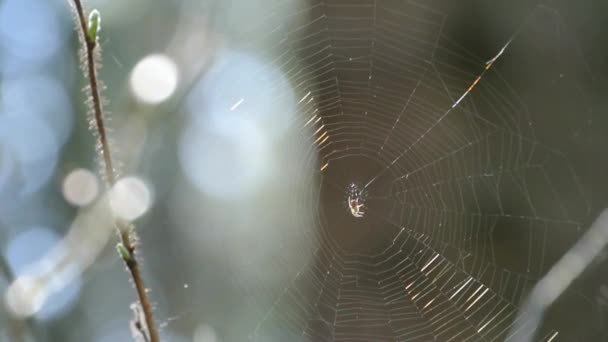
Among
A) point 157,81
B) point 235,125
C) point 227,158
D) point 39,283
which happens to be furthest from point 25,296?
point 227,158

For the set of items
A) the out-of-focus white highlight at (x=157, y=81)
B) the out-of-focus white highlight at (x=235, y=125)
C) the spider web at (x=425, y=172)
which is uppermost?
the out-of-focus white highlight at (x=235, y=125)

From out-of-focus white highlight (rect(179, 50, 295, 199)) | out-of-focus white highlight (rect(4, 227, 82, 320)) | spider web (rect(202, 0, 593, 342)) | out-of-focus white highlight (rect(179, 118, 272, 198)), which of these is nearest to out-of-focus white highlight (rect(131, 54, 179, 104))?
out-of-focus white highlight (rect(4, 227, 82, 320))

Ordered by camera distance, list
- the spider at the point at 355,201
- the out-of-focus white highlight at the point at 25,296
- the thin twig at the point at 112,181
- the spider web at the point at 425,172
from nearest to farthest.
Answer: the thin twig at the point at 112,181 → the out-of-focus white highlight at the point at 25,296 → the spider web at the point at 425,172 → the spider at the point at 355,201

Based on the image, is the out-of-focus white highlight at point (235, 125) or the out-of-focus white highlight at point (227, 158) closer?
the out-of-focus white highlight at point (235, 125)

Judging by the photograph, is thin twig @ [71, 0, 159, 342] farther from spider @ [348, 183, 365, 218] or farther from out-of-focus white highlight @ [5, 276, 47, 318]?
spider @ [348, 183, 365, 218]

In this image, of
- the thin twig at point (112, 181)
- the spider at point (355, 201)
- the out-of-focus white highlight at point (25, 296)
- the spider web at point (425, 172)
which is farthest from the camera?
the spider at point (355, 201)

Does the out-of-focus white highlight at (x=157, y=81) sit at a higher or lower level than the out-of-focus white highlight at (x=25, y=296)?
higher

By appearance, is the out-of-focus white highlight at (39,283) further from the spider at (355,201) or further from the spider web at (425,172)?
the spider at (355,201)

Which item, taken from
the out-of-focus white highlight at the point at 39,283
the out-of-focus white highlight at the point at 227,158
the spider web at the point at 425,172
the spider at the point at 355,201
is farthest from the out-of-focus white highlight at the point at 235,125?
the out-of-focus white highlight at the point at 39,283
